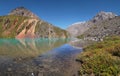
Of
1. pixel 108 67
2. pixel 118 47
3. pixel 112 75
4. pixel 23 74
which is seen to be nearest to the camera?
pixel 112 75

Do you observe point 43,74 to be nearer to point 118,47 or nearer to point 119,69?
point 119,69

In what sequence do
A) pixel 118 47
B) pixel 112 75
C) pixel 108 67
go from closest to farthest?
1. pixel 112 75
2. pixel 108 67
3. pixel 118 47

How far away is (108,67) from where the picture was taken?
24.5 m

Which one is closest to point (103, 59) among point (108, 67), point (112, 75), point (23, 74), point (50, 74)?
point (108, 67)

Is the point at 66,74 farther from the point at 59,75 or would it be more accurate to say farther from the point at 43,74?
the point at 43,74

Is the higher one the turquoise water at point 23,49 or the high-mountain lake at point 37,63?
the turquoise water at point 23,49

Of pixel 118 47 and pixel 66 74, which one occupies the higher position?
pixel 118 47

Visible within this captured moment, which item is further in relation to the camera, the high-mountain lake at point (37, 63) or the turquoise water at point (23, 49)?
the turquoise water at point (23, 49)

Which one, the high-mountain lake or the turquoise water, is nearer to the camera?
the high-mountain lake

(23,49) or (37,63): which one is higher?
(23,49)

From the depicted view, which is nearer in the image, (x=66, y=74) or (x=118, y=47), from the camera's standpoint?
(x=66, y=74)

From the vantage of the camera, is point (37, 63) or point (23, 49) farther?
point (23, 49)

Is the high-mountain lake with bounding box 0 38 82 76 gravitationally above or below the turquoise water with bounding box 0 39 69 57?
below

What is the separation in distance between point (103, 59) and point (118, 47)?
971 centimetres
